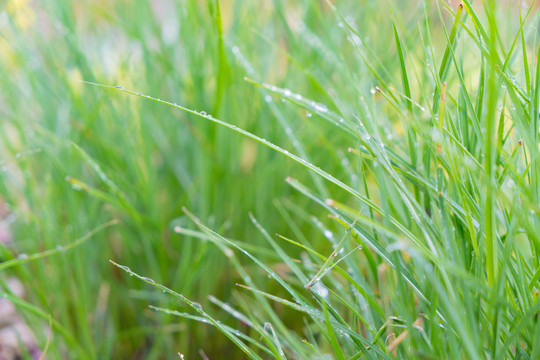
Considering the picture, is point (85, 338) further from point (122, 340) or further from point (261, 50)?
point (261, 50)

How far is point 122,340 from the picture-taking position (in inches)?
36.4

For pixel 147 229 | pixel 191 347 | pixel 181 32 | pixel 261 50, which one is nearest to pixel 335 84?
pixel 261 50

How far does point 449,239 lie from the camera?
48 centimetres

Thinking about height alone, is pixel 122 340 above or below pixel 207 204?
below

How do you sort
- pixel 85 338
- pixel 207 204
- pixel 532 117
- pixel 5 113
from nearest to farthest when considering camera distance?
pixel 532 117, pixel 85 338, pixel 207 204, pixel 5 113

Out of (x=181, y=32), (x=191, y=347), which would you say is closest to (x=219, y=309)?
(x=191, y=347)

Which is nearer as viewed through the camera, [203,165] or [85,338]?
[85,338]

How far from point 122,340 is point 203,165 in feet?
1.15

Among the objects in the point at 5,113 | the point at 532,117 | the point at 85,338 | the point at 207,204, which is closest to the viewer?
the point at 532,117

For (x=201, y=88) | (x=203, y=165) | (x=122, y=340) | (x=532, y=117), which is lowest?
(x=122, y=340)

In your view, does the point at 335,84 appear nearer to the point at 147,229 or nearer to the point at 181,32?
the point at 181,32

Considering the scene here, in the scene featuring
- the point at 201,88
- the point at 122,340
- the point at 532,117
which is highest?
the point at 532,117

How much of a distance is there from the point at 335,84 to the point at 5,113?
0.64m

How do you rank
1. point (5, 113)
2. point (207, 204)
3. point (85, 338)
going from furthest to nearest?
point (5, 113)
point (207, 204)
point (85, 338)
